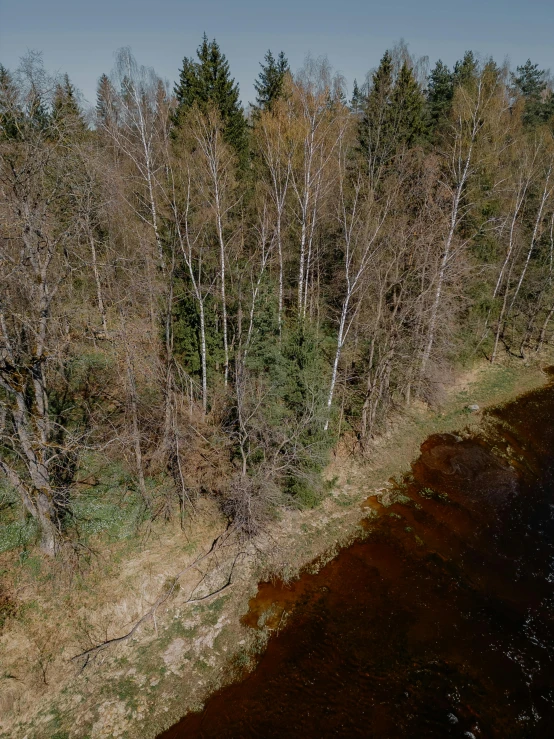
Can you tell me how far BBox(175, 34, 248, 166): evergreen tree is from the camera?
79.2ft

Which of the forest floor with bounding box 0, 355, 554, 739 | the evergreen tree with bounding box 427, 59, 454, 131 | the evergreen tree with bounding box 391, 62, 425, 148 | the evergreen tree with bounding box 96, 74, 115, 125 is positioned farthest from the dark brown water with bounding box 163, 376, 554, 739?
the evergreen tree with bounding box 427, 59, 454, 131

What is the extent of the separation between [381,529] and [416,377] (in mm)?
9621

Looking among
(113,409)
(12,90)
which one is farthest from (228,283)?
(12,90)

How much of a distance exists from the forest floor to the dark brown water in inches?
25.4

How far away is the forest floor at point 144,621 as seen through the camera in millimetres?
9812

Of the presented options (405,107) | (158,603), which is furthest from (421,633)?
(405,107)

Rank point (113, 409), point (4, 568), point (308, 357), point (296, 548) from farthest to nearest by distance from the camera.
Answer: point (113, 409)
point (308, 357)
point (296, 548)
point (4, 568)

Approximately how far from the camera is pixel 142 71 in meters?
19.8

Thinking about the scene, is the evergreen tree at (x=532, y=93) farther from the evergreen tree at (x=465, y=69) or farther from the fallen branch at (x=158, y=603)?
the fallen branch at (x=158, y=603)

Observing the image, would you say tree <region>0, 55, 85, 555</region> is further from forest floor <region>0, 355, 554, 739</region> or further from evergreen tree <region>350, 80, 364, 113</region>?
evergreen tree <region>350, 80, 364, 113</region>

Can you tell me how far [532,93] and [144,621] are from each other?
6321 cm

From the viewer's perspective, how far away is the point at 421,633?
1186cm

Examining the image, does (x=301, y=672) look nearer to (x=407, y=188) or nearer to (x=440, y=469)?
(x=440, y=469)

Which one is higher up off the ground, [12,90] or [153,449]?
[12,90]
